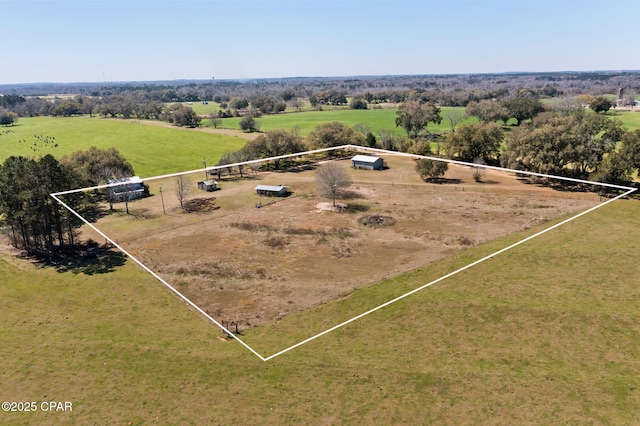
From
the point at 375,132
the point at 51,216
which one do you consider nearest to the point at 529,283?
the point at 51,216

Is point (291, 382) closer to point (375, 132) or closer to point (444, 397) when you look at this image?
point (444, 397)

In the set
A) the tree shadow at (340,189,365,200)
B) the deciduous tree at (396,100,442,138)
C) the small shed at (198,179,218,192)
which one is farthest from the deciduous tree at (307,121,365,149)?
the small shed at (198,179,218,192)

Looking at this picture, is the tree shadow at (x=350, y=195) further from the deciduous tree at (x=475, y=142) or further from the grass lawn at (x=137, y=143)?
the grass lawn at (x=137, y=143)

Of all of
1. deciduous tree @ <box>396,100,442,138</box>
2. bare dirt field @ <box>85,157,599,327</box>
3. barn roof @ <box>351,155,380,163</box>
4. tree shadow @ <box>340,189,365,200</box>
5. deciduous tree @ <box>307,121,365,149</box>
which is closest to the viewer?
bare dirt field @ <box>85,157,599,327</box>

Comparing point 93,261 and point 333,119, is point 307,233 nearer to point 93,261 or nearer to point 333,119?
point 93,261

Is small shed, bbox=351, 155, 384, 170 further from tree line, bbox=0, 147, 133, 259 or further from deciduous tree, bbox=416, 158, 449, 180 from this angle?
tree line, bbox=0, 147, 133, 259

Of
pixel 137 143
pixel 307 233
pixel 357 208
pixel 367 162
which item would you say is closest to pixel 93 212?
pixel 307 233
